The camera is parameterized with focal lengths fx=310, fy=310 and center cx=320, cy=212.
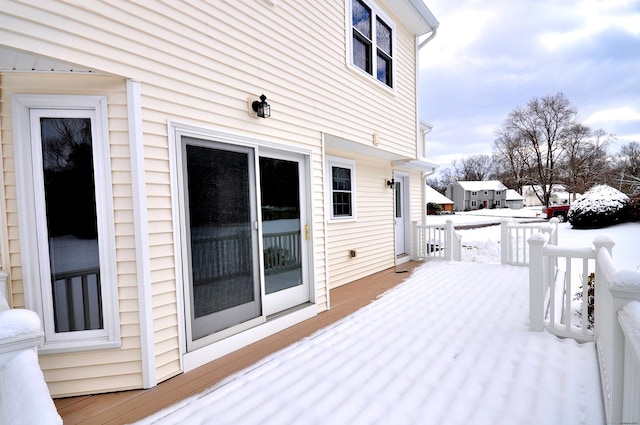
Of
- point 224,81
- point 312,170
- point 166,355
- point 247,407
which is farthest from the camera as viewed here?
point 312,170

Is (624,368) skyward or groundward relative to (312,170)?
groundward

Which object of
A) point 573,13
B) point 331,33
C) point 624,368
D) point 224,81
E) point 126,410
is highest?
point 573,13

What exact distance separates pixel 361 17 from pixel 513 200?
4872 centimetres

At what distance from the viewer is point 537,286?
319cm

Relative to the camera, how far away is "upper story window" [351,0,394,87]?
510cm

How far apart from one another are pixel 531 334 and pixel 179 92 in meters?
4.04

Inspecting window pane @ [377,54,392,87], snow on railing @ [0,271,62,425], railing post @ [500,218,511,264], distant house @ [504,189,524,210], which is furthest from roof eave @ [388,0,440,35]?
distant house @ [504,189,524,210]

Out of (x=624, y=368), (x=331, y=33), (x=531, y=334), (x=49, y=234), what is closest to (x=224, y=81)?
(x=49, y=234)

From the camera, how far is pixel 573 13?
891 cm

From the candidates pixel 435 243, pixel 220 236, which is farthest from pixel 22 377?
pixel 435 243

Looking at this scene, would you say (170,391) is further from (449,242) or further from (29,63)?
(449,242)

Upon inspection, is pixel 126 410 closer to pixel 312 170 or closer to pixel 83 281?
pixel 83 281

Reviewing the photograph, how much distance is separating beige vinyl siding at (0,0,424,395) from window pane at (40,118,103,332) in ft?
0.69

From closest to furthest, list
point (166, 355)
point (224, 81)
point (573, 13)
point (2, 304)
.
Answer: point (2, 304)
point (166, 355)
point (224, 81)
point (573, 13)
